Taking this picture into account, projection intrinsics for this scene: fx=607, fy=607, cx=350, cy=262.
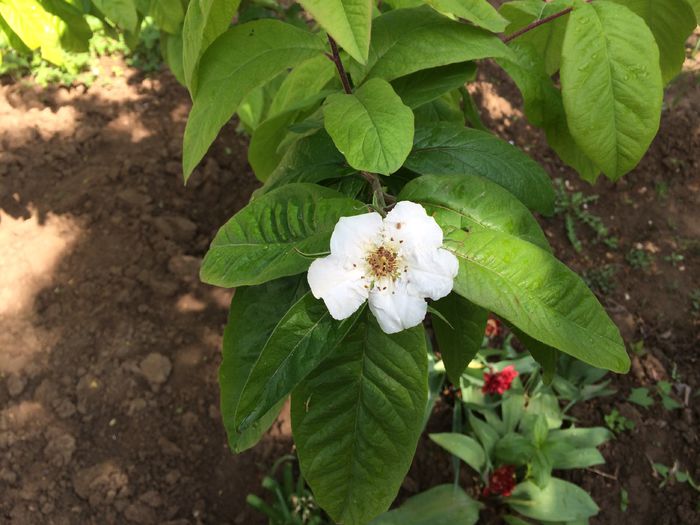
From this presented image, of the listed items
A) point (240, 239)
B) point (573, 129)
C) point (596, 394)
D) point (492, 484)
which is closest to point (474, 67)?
point (573, 129)

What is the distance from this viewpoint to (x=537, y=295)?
34.7 inches

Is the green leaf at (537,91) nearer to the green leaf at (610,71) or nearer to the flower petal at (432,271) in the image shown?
the green leaf at (610,71)

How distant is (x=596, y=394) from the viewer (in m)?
2.77

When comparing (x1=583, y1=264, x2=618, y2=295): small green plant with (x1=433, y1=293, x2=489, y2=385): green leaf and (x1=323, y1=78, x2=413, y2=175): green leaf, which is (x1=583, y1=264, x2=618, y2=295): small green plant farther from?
(x1=323, y1=78, x2=413, y2=175): green leaf

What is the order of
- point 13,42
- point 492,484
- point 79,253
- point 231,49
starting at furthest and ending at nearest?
point 79,253
point 492,484
point 13,42
point 231,49

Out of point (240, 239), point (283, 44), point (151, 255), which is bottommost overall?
point (151, 255)

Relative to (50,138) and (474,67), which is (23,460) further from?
(474,67)

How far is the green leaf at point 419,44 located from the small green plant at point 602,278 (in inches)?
98.6

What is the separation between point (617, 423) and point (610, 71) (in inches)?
89.7

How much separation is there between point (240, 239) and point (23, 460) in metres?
2.19

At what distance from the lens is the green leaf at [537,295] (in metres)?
0.86

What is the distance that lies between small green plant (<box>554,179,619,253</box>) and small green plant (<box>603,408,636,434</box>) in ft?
3.25

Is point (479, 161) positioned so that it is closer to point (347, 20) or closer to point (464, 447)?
point (347, 20)

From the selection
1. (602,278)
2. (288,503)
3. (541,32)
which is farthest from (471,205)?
(602,278)
